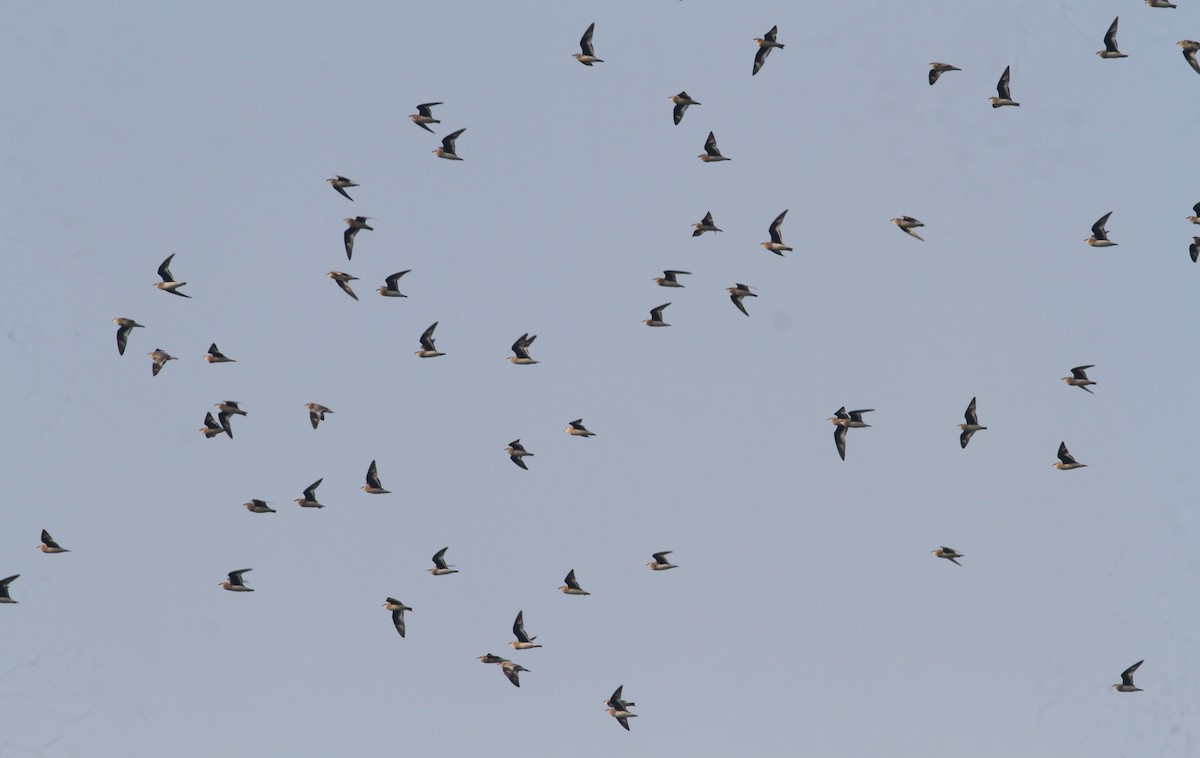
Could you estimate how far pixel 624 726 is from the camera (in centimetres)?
8600

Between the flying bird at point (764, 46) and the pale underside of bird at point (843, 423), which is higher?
the flying bird at point (764, 46)

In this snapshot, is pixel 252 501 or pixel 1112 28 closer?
pixel 1112 28

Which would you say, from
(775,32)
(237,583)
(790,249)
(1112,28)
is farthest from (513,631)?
(1112,28)

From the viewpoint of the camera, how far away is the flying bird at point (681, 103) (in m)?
85.4

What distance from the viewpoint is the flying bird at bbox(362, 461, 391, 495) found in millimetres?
86375

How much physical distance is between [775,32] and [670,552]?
70.0 ft

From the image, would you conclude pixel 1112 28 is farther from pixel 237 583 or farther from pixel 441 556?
pixel 237 583

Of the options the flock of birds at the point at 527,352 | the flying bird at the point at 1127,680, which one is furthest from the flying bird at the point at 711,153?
the flying bird at the point at 1127,680

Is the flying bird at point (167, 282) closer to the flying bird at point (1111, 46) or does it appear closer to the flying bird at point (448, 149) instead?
the flying bird at point (448, 149)

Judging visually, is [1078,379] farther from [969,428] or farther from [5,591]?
[5,591]

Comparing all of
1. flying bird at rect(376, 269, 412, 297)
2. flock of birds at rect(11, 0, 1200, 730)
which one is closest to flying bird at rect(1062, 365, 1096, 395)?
flock of birds at rect(11, 0, 1200, 730)

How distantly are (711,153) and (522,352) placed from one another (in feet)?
35.7

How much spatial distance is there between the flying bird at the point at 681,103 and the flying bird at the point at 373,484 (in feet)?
61.0

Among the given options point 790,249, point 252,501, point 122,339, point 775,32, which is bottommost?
point 252,501
